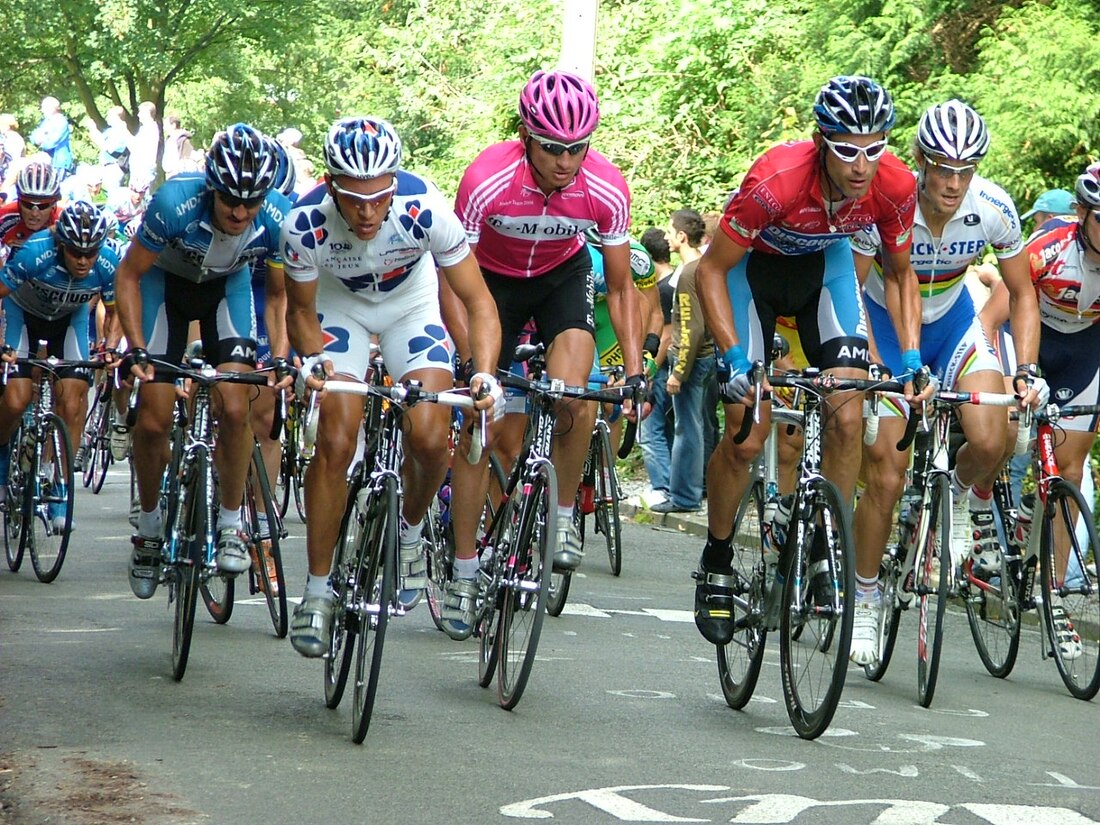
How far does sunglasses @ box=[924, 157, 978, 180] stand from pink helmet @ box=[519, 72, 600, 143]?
4.95 ft

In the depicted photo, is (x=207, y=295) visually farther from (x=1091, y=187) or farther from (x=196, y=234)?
(x=1091, y=187)

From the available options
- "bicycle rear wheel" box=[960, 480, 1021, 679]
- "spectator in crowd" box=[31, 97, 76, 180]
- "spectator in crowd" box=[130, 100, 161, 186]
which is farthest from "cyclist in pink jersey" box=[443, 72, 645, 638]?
"spectator in crowd" box=[130, 100, 161, 186]

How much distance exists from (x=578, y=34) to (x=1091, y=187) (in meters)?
8.64

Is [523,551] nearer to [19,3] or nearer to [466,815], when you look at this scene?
[466,815]

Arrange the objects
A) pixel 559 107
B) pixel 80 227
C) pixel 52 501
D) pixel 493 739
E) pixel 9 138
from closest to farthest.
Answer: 1. pixel 493 739
2. pixel 559 107
3. pixel 52 501
4. pixel 80 227
5. pixel 9 138

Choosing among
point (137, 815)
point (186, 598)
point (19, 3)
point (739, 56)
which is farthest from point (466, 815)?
point (19, 3)

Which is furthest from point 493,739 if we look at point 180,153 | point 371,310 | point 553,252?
point 180,153

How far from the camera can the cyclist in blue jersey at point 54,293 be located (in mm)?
10672

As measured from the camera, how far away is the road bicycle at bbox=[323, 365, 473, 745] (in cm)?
639

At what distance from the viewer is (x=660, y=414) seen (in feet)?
51.7

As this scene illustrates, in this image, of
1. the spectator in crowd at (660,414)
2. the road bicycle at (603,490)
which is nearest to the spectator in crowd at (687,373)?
the spectator in crowd at (660,414)

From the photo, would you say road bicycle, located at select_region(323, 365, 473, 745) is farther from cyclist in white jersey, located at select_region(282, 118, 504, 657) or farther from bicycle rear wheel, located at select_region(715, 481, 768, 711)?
bicycle rear wheel, located at select_region(715, 481, 768, 711)

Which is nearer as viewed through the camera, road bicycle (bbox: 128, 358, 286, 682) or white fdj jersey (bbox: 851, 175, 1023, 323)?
road bicycle (bbox: 128, 358, 286, 682)

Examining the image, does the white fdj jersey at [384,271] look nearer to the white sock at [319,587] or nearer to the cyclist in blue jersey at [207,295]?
the white sock at [319,587]
